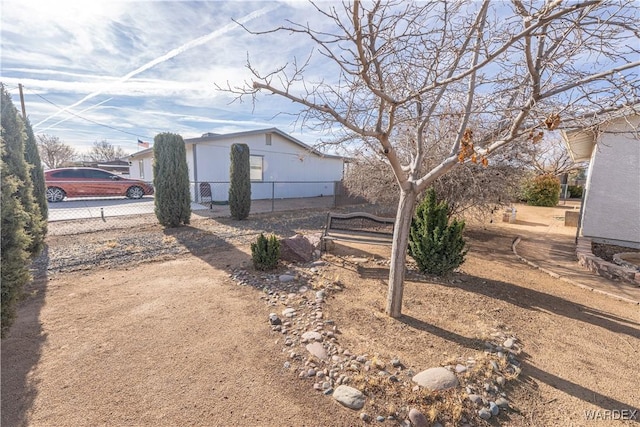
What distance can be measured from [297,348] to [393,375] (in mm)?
896

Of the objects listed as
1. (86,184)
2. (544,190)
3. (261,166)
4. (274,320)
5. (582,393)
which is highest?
(261,166)

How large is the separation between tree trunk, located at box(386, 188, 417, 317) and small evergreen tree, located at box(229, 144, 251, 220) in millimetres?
7289

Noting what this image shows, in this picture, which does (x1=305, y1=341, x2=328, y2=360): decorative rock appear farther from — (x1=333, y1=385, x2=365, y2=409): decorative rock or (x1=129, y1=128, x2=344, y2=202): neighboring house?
(x1=129, y1=128, x2=344, y2=202): neighboring house

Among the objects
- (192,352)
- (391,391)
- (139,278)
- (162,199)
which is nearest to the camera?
(391,391)

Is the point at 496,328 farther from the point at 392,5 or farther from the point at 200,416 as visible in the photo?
the point at 392,5

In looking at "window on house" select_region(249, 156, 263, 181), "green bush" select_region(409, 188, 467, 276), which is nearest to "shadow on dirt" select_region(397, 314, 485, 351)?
"green bush" select_region(409, 188, 467, 276)

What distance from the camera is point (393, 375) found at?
2.29m

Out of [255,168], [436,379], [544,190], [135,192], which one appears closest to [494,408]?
[436,379]

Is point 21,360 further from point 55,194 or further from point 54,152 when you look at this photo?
point 54,152

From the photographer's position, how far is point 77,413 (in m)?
1.89

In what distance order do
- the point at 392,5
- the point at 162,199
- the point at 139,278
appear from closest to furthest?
the point at 392,5 → the point at 139,278 → the point at 162,199

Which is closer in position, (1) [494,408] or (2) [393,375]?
(1) [494,408]

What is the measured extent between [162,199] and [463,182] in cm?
821

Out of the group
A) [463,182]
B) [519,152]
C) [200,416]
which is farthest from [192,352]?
[519,152]
